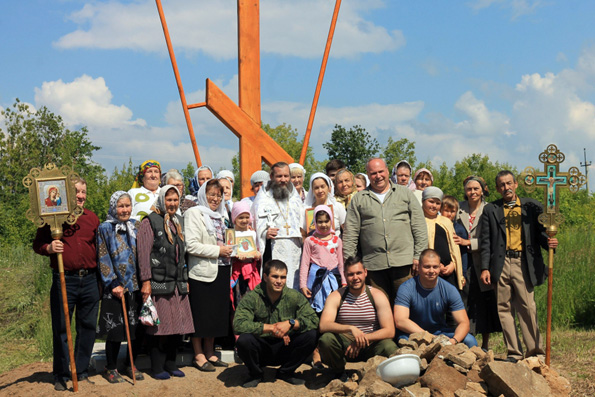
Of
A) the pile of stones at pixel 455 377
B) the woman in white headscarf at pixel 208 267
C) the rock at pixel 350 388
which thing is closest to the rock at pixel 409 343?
the pile of stones at pixel 455 377

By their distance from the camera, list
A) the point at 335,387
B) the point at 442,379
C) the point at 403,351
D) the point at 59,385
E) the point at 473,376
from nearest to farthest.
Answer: the point at 442,379
the point at 473,376
the point at 403,351
the point at 335,387
the point at 59,385

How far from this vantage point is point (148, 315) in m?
5.98

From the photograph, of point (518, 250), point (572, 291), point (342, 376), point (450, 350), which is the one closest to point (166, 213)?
point (342, 376)

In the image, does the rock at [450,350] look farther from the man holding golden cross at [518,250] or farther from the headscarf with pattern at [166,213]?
the headscarf with pattern at [166,213]

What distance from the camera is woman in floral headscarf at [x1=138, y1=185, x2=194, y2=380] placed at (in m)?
6.07

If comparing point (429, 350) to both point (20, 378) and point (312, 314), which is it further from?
point (20, 378)

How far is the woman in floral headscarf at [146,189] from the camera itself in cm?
668

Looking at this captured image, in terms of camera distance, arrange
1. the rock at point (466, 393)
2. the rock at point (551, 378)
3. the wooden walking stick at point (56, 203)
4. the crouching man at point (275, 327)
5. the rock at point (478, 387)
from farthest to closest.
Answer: the crouching man at point (275, 327) → the wooden walking stick at point (56, 203) → the rock at point (551, 378) → the rock at point (478, 387) → the rock at point (466, 393)

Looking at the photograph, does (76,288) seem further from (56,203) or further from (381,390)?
→ (381,390)

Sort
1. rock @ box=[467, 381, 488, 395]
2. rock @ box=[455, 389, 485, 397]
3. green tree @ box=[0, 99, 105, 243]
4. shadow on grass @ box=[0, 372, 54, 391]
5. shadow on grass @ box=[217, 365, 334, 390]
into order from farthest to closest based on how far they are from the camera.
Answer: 1. green tree @ box=[0, 99, 105, 243]
2. shadow on grass @ box=[0, 372, 54, 391]
3. shadow on grass @ box=[217, 365, 334, 390]
4. rock @ box=[467, 381, 488, 395]
5. rock @ box=[455, 389, 485, 397]

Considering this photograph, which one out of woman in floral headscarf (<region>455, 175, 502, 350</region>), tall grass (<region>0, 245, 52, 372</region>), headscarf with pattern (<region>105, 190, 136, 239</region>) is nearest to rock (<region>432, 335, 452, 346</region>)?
woman in floral headscarf (<region>455, 175, 502, 350</region>)

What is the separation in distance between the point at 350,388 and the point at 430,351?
0.72 meters

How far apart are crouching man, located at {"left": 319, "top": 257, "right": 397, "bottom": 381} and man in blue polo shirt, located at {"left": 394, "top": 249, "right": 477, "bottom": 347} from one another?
13 centimetres

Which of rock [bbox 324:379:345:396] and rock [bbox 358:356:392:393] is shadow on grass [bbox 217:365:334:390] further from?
rock [bbox 358:356:392:393]
